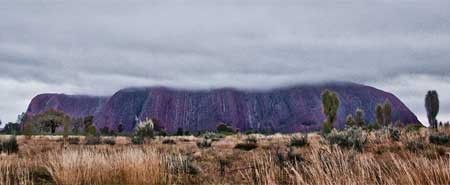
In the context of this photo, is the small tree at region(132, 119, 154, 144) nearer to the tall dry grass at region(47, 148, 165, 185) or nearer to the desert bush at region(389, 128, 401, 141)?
the desert bush at region(389, 128, 401, 141)

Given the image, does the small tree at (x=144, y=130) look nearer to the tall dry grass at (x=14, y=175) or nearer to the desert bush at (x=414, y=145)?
the desert bush at (x=414, y=145)

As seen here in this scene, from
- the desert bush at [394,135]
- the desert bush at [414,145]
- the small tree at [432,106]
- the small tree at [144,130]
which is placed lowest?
the desert bush at [414,145]

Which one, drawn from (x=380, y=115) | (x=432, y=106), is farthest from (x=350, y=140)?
(x=380, y=115)

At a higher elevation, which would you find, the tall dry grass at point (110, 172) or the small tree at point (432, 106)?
the small tree at point (432, 106)

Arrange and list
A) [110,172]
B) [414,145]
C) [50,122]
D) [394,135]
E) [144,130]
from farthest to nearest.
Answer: [50,122] → [144,130] → [394,135] → [414,145] → [110,172]

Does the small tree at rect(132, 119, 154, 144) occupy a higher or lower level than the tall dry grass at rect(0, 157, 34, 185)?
higher

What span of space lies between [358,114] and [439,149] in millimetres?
58893

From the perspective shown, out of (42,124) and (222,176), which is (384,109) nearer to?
(42,124)

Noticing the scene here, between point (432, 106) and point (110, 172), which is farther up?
point (432, 106)

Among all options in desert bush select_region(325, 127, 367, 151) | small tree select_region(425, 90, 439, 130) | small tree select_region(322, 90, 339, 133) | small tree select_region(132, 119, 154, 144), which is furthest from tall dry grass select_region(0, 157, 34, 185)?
small tree select_region(322, 90, 339, 133)

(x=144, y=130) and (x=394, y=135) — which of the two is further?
(x=144, y=130)

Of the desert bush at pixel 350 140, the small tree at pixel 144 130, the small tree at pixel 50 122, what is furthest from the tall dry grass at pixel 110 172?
the small tree at pixel 50 122

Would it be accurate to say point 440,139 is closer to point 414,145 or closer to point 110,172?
point 414,145

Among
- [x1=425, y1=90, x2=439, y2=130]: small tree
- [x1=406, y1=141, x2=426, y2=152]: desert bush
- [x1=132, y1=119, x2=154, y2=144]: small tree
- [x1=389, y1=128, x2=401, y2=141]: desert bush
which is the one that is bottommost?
[x1=406, y1=141, x2=426, y2=152]: desert bush
